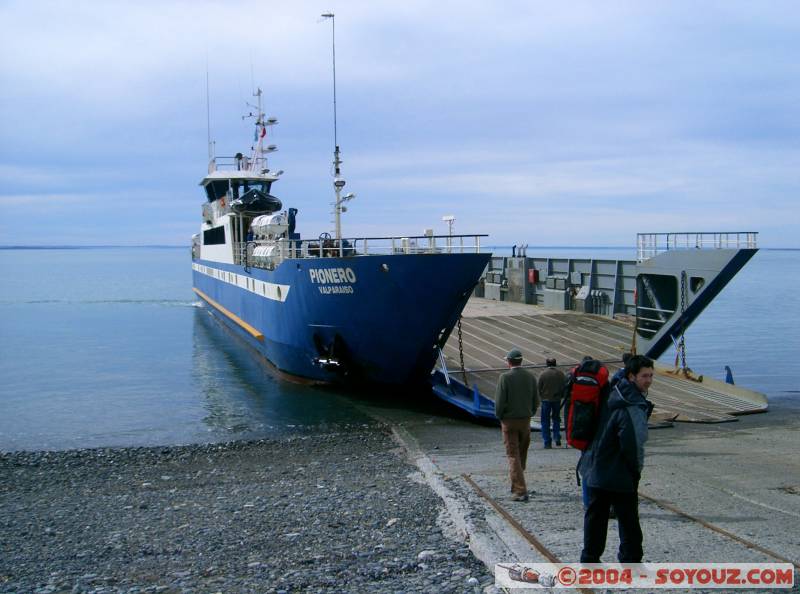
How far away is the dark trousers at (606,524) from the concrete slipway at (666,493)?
493 millimetres

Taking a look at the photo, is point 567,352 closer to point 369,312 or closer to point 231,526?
point 369,312

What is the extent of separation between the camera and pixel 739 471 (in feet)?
29.5

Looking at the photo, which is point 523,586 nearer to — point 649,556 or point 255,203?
point 649,556

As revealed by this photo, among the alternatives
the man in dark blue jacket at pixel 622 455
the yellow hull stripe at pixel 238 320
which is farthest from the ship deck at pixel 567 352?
the man in dark blue jacket at pixel 622 455

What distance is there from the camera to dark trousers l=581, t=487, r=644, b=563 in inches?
201

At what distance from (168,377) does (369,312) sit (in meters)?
10.6

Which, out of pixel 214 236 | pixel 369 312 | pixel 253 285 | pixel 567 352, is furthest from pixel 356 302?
pixel 214 236

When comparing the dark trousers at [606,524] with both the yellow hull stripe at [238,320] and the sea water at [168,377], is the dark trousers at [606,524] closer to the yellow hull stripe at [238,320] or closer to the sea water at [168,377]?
the sea water at [168,377]

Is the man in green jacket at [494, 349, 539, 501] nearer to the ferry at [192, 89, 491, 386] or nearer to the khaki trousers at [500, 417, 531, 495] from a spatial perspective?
the khaki trousers at [500, 417, 531, 495]

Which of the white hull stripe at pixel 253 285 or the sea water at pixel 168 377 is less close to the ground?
the white hull stripe at pixel 253 285

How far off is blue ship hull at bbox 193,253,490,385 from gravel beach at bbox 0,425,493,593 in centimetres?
375

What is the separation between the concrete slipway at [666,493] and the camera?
600cm

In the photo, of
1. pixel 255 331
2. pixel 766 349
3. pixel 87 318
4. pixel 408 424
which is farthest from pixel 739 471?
pixel 87 318

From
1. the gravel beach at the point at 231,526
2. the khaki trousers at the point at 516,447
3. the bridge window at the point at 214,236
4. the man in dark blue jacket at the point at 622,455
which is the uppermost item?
the bridge window at the point at 214,236
